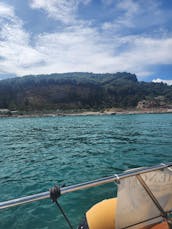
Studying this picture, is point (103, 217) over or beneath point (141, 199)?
beneath

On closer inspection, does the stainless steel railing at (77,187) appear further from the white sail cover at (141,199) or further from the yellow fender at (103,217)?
the yellow fender at (103,217)

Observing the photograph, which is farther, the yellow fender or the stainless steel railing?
the yellow fender

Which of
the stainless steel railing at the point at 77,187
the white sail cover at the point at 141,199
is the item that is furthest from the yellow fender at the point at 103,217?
the stainless steel railing at the point at 77,187

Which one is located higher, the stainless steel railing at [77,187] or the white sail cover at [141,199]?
the stainless steel railing at [77,187]

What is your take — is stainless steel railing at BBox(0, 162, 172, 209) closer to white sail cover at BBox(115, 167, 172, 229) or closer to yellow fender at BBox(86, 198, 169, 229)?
white sail cover at BBox(115, 167, 172, 229)

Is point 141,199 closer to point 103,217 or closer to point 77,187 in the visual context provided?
point 103,217

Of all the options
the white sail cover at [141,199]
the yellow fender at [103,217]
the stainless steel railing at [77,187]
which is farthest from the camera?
the yellow fender at [103,217]

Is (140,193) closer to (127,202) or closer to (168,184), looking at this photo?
(127,202)

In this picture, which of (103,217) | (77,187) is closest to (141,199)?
(103,217)

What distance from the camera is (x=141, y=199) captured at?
343cm

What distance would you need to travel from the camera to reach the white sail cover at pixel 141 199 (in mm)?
3346

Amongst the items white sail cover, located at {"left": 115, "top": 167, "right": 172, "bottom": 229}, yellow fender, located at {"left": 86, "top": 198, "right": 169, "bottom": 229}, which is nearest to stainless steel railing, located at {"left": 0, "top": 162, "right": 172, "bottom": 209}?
white sail cover, located at {"left": 115, "top": 167, "right": 172, "bottom": 229}

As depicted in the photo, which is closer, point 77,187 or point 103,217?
point 77,187

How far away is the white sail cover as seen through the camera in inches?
132
